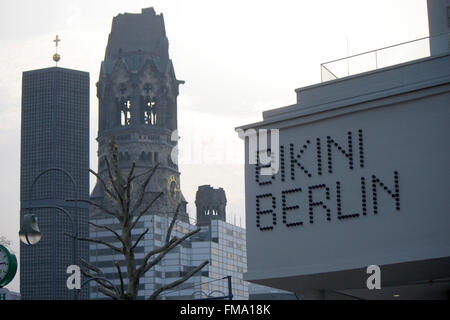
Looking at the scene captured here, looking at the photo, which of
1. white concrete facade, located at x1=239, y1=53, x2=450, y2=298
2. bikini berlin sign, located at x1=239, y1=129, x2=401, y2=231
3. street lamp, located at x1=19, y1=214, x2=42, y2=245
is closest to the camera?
street lamp, located at x1=19, y1=214, x2=42, y2=245

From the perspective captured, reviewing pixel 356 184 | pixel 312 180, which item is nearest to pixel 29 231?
pixel 312 180

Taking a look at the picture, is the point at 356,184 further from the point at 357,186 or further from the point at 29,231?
the point at 29,231

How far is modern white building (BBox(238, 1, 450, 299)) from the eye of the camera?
111 ft

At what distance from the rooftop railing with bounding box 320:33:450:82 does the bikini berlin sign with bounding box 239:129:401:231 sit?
2.84 metres

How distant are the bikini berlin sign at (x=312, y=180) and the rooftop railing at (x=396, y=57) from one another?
9.33ft

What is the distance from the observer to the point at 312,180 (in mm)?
36500

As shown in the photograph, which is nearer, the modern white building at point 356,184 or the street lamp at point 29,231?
the street lamp at point 29,231

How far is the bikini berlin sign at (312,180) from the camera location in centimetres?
3506

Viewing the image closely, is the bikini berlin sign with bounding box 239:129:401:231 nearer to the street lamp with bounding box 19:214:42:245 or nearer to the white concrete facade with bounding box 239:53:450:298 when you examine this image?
the white concrete facade with bounding box 239:53:450:298

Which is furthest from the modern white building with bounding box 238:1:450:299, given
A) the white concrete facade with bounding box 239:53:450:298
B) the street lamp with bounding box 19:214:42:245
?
the street lamp with bounding box 19:214:42:245

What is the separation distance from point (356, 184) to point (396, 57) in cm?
517

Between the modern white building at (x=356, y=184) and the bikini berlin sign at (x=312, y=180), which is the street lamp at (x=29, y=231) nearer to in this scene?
the modern white building at (x=356, y=184)

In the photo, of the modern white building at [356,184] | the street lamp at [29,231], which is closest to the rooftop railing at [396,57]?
the modern white building at [356,184]
